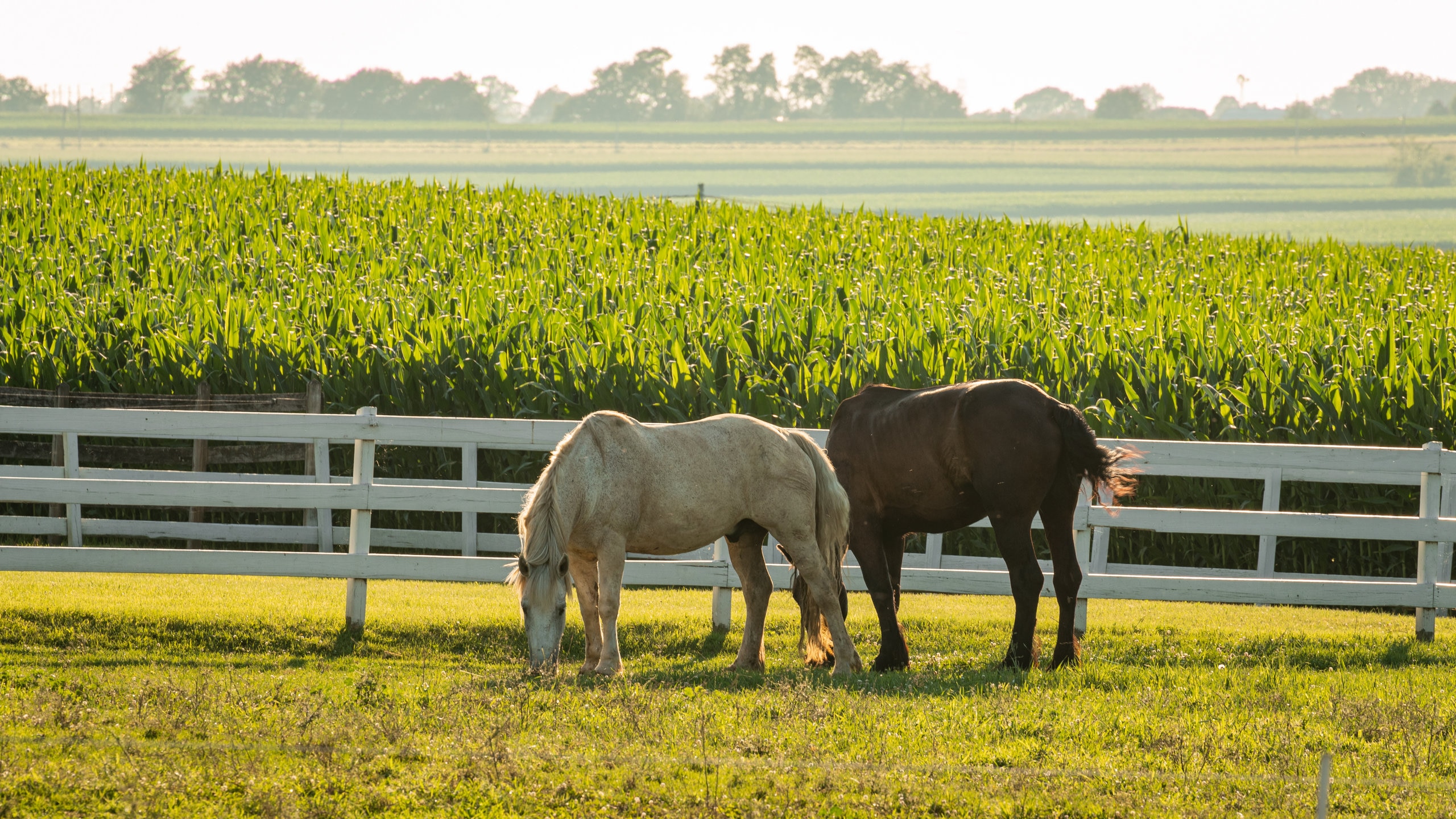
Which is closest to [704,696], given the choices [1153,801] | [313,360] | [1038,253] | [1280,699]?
[1153,801]

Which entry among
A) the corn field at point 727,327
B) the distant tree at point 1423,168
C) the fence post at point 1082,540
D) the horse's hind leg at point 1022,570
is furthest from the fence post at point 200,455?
Answer: the distant tree at point 1423,168

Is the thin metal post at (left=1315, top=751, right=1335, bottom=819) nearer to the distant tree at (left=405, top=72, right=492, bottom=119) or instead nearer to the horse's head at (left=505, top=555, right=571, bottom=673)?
the horse's head at (left=505, top=555, right=571, bottom=673)

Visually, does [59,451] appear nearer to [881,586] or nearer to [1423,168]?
[881,586]

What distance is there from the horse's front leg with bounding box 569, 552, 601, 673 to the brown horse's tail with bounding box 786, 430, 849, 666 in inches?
45.9

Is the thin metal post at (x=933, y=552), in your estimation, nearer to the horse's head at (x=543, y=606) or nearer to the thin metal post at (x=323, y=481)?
the horse's head at (x=543, y=606)

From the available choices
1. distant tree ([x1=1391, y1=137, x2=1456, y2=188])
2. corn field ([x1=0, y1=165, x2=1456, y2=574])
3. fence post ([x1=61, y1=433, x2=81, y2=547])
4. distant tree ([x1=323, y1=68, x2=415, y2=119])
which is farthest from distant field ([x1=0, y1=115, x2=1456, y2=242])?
fence post ([x1=61, y1=433, x2=81, y2=547])

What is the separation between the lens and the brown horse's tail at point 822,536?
7.14m

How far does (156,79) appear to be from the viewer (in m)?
157

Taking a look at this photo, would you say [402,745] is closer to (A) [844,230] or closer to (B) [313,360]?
(B) [313,360]

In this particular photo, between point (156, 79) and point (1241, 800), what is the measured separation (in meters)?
173

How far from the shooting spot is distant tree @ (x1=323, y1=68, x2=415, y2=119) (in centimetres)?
15500

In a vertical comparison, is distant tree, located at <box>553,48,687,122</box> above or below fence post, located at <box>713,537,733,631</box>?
above

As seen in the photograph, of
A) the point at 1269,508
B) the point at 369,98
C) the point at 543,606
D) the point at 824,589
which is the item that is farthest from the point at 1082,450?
the point at 369,98

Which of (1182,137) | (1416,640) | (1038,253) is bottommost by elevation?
(1416,640)
